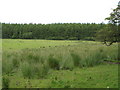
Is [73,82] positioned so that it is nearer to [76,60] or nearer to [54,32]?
[76,60]

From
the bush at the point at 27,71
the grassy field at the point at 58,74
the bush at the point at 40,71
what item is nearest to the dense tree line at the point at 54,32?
the grassy field at the point at 58,74

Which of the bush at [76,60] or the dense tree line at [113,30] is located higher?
the dense tree line at [113,30]

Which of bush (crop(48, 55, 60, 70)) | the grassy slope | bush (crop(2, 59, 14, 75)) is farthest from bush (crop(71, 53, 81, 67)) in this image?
bush (crop(2, 59, 14, 75))

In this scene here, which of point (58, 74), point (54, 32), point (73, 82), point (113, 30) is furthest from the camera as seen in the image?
point (54, 32)

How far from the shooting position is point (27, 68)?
24.1 ft

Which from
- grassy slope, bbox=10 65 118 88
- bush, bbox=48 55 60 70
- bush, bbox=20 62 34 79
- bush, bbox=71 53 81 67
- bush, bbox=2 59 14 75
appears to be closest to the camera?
grassy slope, bbox=10 65 118 88

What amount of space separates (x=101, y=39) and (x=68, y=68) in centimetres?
448

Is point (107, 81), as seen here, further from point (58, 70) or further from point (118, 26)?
point (118, 26)

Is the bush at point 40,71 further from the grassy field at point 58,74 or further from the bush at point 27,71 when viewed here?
the bush at point 27,71

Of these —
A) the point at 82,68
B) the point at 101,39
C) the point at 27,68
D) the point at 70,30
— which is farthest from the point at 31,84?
the point at 70,30

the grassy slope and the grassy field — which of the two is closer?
the grassy slope

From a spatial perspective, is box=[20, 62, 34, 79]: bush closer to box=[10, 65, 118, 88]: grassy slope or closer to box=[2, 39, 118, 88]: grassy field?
box=[2, 39, 118, 88]: grassy field

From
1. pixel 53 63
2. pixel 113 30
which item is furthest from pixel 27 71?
pixel 113 30

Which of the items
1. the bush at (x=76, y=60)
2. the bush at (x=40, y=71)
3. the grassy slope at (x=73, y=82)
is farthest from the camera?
the bush at (x=76, y=60)
